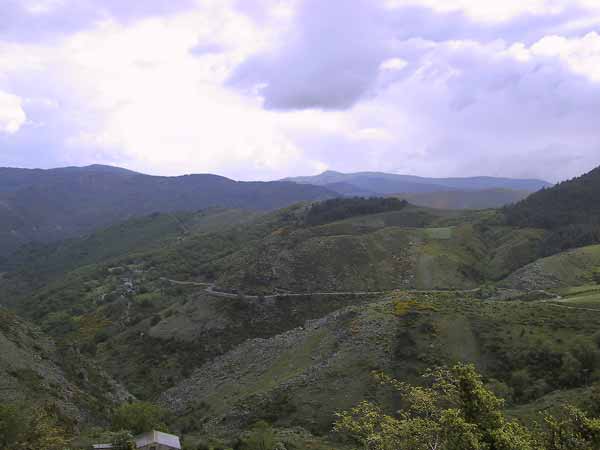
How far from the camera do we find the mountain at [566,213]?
104m

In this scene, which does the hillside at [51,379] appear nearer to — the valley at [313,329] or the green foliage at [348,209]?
the valley at [313,329]

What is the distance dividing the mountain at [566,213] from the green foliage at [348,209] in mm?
38483

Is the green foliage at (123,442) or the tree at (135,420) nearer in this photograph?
the green foliage at (123,442)

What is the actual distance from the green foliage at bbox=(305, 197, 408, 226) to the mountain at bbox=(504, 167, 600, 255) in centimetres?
3848

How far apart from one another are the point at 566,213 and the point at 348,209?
64748mm

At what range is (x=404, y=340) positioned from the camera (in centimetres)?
5166

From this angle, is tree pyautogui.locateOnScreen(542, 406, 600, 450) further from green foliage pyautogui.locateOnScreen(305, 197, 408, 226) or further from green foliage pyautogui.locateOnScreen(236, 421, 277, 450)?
green foliage pyautogui.locateOnScreen(305, 197, 408, 226)

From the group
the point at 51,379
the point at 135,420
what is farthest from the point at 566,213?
the point at 51,379

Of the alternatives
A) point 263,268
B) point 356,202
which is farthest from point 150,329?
point 356,202

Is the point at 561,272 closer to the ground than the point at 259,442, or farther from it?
farther from it

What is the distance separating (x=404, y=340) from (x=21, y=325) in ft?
142

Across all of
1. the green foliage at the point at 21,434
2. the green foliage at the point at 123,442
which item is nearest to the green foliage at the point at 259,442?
the green foliage at the point at 123,442

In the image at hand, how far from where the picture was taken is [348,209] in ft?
525

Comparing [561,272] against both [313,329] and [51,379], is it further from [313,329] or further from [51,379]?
[51,379]
